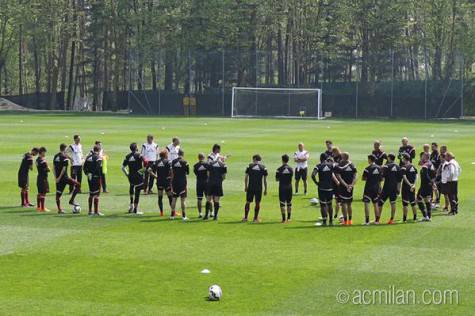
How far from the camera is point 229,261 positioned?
20.5 metres

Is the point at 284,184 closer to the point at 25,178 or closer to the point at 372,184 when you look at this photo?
the point at 372,184

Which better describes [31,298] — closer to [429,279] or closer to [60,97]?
[429,279]

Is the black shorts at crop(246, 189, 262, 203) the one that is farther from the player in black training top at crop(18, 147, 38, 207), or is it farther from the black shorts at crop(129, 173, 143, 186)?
the player in black training top at crop(18, 147, 38, 207)

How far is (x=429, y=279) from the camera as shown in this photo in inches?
744

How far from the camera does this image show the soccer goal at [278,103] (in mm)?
89625

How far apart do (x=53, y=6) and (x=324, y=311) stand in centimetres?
9716

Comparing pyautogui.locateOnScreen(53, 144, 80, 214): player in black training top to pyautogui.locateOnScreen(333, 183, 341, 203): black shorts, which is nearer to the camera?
pyautogui.locateOnScreen(333, 183, 341, 203): black shorts

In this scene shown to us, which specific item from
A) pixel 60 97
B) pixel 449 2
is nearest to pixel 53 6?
pixel 60 97

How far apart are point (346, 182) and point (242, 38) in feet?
274

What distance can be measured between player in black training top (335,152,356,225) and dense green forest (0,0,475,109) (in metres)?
71.9

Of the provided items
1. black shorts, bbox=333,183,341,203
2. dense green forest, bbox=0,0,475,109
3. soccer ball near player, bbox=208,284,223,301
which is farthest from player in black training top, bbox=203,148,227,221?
dense green forest, bbox=0,0,475,109

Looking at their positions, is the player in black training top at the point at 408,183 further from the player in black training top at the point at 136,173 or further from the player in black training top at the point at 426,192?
the player in black training top at the point at 136,173

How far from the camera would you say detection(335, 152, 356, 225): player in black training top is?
25.8m

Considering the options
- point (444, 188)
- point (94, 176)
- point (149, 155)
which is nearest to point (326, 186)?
point (444, 188)
